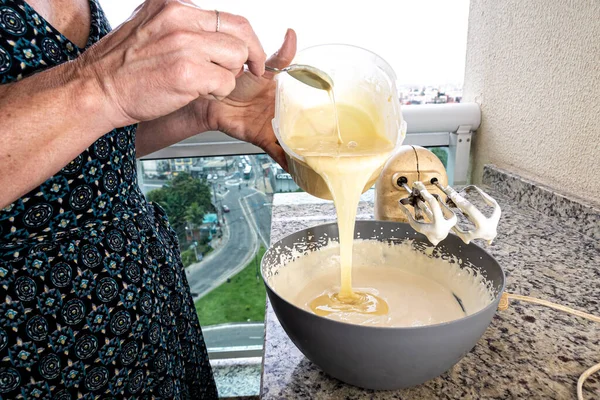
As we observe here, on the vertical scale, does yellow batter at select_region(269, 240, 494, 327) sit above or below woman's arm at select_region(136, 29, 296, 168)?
below

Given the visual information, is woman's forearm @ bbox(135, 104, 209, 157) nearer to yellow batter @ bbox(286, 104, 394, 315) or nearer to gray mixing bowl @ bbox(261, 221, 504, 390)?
yellow batter @ bbox(286, 104, 394, 315)

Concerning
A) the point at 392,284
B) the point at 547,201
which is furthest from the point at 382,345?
the point at 547,201

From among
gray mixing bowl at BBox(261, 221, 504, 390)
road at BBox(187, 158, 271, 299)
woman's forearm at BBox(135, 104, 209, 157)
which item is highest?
woman's forearm at BBox(135, 104, 209, 157)

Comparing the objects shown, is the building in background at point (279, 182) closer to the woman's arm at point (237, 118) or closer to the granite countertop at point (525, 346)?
the woman's arm at point (237, 118)

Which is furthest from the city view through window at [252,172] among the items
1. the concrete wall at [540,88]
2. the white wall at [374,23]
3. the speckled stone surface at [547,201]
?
the speckled stone surface at [547,201]

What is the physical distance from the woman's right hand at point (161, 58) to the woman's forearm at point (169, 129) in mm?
378

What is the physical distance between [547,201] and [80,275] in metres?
1.16

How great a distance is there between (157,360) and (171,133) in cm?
51

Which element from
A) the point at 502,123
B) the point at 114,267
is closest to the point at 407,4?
the point at 502,123

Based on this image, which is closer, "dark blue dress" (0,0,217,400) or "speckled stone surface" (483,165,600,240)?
"dark blue dress" (0,0,217,400)

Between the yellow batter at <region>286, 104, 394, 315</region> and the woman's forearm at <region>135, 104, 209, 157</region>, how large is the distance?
278 mm

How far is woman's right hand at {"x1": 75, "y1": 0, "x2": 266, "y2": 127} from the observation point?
55 cm

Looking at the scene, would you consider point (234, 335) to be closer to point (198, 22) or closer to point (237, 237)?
point (237, 237)

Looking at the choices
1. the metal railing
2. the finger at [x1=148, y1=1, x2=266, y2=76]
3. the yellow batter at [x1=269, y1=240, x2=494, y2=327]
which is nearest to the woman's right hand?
the finger at [x1=148, y1=1, x2=266, y2=76]
